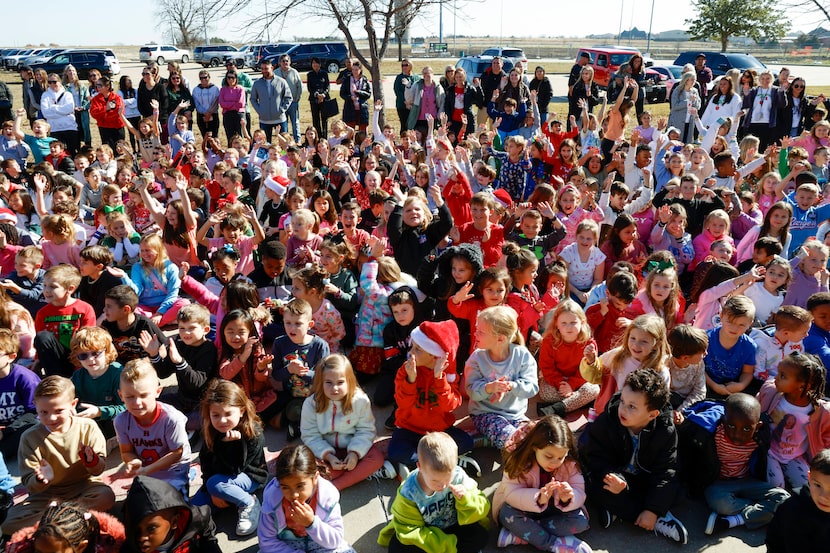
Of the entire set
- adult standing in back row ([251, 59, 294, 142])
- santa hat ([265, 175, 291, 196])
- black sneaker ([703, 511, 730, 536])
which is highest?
adult standing in back row ([251, 59, 294, 142])

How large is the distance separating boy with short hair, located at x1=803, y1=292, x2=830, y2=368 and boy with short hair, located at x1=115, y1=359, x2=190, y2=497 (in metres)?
4.42

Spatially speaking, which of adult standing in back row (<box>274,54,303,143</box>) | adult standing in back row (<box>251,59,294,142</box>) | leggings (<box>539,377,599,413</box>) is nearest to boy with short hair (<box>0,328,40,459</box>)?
leggings (<box>539,377,599,413</box>)

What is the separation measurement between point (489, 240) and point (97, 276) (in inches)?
145

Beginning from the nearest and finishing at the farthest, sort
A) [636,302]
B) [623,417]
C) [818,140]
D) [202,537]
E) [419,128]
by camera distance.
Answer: [202,537] < [623,417] < [636,302] < [818,140] < [419,128]

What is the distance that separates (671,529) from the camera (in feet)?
11.6

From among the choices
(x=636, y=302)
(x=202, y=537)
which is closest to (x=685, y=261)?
(x=636, y=302)

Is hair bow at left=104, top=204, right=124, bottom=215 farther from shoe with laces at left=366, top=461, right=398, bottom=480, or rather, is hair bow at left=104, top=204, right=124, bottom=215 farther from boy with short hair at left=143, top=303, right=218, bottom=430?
shoe with laces at left=366, top=461, right=398, bottom=480

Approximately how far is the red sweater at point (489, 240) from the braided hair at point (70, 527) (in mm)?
4215

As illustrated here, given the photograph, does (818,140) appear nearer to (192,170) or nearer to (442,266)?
(442,266)

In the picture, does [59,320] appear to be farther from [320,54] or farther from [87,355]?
[320,54]

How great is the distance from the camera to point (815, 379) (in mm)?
3730

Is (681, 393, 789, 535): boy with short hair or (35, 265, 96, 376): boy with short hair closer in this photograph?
(681, 393, 789, 535): boy with short hair

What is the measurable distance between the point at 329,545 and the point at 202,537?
693mm

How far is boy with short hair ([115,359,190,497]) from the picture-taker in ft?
12.1
